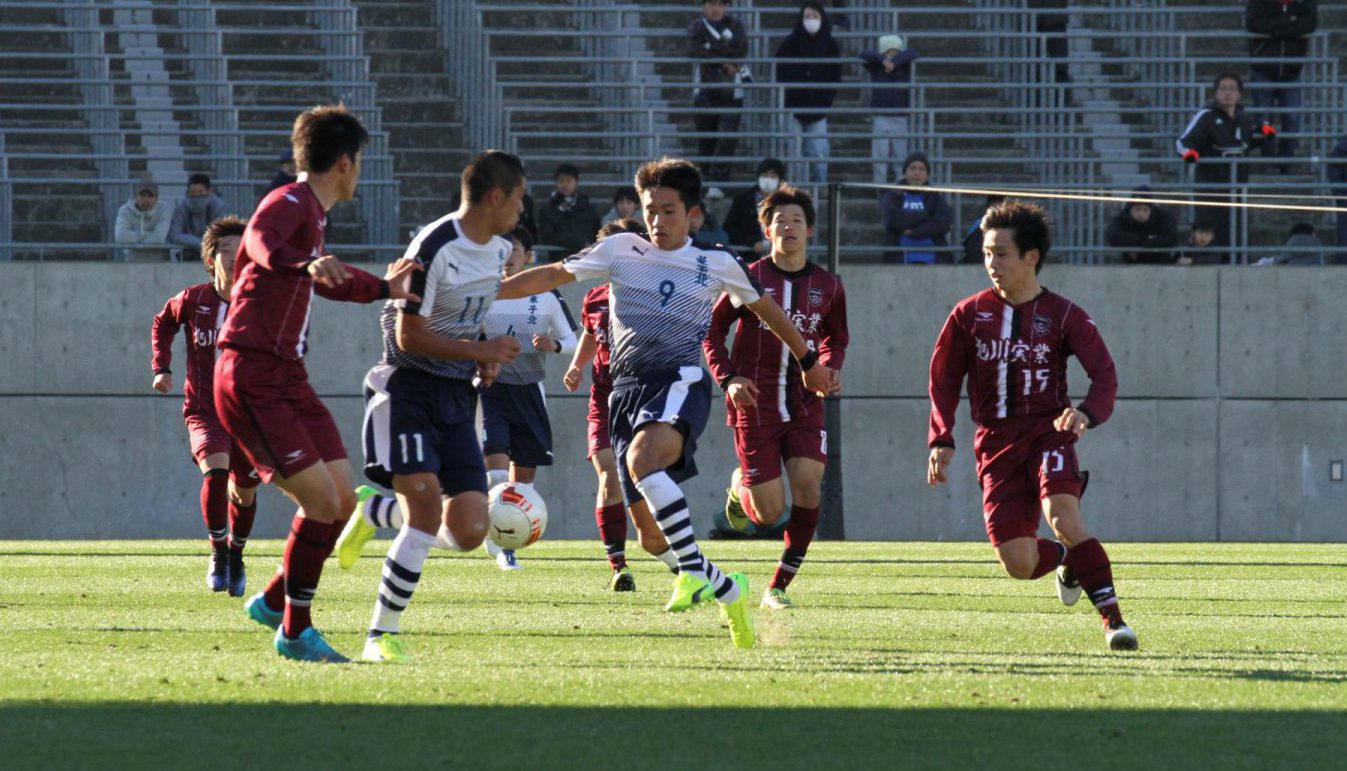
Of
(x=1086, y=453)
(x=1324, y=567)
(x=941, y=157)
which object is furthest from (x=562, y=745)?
(x=941, y=157)

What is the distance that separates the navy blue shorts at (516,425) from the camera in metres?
12.8

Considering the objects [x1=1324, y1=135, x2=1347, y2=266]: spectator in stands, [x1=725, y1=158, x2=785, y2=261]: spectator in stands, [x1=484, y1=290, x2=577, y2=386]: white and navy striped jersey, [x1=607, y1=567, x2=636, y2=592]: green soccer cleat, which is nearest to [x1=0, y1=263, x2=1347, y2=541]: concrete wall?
[x1=1324, y1=135, x2=1347, y2=266]: spectator in stands

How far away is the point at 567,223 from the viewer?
65.4ft

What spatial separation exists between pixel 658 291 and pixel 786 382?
7.36 feet

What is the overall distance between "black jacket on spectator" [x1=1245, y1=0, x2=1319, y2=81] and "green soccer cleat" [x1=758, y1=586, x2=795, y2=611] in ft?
45.8

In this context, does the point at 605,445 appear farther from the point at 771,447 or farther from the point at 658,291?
the point at 658,291

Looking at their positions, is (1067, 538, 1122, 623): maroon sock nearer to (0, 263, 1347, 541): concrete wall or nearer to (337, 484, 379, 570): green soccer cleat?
(337, 484, 379, 570): green soccer cleat

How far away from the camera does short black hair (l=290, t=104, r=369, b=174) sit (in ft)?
24.0

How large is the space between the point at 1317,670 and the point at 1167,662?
0.53m

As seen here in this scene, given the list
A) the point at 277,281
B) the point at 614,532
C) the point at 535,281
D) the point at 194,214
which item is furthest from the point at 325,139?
the point at 194,214

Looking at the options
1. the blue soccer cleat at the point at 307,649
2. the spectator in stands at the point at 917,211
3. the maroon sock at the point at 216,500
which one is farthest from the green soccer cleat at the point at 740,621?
the spectator in stands at the point at 917,211

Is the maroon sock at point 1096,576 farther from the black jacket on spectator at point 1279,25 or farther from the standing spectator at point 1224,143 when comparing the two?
the black jacket on spectator at point 1279,25

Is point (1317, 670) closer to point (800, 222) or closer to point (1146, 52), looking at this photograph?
point (800, 222)

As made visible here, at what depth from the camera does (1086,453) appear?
2066 cm
